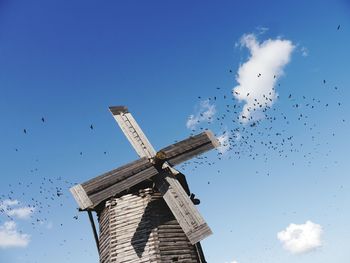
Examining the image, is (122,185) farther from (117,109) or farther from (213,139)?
(213,139)

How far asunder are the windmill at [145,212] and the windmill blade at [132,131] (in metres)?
0.13

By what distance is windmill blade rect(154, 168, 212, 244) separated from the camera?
443 inches

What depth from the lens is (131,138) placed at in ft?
44.7

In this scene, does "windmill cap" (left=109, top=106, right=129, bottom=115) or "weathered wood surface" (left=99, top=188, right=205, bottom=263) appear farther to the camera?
"windmill cap" (left=109, top=106, right=129, bottom=115)

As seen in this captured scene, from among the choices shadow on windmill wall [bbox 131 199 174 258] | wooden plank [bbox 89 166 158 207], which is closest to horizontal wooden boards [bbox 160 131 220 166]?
wooden plank [bbox 89 166 158 207]

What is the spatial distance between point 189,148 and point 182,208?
265 centimetres

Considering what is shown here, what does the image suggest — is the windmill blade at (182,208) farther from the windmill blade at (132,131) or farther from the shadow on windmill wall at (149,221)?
the windmill blade at (132,131)

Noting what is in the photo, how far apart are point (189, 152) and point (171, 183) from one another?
1.75 metres

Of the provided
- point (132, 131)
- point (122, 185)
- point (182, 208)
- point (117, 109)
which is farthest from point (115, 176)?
point (117, 109)

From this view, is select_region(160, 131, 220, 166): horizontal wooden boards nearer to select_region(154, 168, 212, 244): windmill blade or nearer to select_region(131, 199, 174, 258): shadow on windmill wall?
select_region(154, 168, 212, 244): windmill blade

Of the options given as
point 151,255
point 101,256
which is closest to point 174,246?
point 151,255

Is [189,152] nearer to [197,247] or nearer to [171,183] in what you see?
[171,183]

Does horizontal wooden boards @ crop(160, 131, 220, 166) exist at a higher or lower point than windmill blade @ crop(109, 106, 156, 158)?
lower

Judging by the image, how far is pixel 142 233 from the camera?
11.4 m
